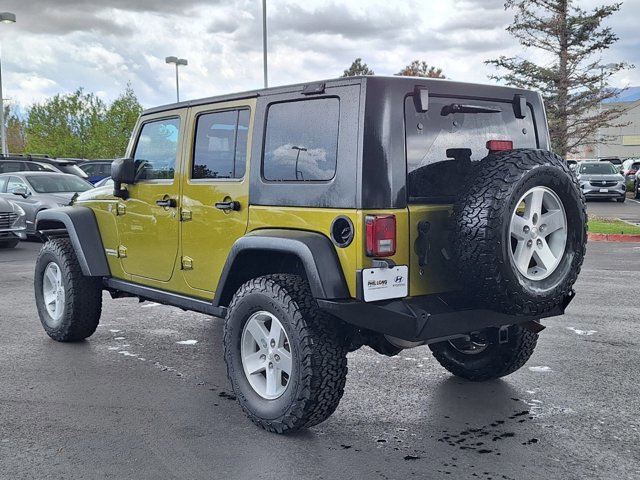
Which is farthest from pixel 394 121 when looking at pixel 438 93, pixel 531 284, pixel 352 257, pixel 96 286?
pixel 96 286

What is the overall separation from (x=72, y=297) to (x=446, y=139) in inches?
140

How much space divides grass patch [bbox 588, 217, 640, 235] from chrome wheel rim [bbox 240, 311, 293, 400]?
40.3ft

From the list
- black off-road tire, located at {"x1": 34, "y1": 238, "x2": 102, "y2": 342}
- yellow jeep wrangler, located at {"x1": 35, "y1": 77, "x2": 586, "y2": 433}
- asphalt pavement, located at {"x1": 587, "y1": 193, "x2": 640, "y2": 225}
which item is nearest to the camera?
yellow jeep wrangler, located at {"x1": 35, "y1": 77, "x2": 586, "y2": 433}

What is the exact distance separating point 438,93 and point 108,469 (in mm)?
2711

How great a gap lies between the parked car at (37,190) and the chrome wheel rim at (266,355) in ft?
35.7

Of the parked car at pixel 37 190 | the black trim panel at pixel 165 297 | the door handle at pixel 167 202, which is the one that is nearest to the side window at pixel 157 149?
the door handle at pixel 167 202

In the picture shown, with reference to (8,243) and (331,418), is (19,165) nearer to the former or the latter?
(8,243)

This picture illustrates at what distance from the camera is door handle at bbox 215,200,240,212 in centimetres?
444

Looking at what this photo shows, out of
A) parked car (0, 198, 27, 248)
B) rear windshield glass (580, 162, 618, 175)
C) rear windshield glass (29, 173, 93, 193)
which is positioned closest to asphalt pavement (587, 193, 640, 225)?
rear windshield glass (580, 162, 618, 175)

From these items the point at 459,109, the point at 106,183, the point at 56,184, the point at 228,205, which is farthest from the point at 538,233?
the point at 56,184

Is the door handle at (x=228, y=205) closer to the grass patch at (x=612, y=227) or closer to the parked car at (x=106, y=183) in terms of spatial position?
the parked car at (x=106, y=183)

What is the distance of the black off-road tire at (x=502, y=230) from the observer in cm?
358

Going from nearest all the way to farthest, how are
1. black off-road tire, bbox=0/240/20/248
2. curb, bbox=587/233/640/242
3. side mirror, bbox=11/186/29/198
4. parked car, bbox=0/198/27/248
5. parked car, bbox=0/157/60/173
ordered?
parked car, bbox=0/198/27/248, black off-road tire, bbox=0/240/20/248, curb, bbox=587/233/640/242, side mirror, bbox=11/186/29/198, parked car, bbox=0/157/60/173

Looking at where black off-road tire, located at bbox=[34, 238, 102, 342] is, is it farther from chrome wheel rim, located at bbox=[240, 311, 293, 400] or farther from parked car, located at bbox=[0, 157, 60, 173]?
parked car, located at bbox=[0, 157, 60, 173]
